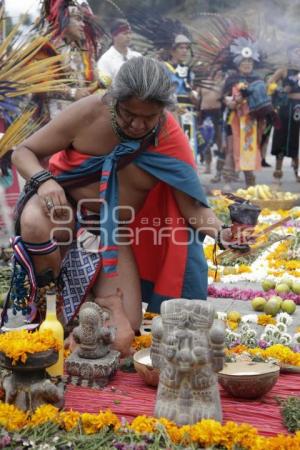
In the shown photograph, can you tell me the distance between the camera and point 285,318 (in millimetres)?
4215

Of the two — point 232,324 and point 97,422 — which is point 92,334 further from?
point 232,324

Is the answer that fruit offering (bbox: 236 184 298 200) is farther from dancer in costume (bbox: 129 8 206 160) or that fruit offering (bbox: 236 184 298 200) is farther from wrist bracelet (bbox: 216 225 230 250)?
wrist bracelet (bbox: 216 225 230 250)

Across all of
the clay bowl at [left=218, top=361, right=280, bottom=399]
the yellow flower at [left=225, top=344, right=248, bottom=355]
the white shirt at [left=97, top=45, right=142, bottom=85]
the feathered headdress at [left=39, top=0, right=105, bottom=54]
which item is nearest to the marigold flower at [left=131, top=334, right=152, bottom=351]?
the yellow flower at [left=225, top=344, right=248, bottom=355]

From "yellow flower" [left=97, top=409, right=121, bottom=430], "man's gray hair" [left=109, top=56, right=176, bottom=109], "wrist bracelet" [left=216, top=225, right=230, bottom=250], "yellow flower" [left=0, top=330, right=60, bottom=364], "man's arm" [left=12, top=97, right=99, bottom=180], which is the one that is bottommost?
"yellow flower" [left=97, top=409, right=121, bottom=430]

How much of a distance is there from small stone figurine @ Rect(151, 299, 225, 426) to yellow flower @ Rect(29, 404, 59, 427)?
37 cm

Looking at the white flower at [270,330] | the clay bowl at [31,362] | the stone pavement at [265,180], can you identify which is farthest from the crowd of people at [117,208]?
the stone pavement at [265,180]

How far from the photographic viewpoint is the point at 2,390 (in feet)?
9.13

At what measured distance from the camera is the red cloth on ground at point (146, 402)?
2.70 metres

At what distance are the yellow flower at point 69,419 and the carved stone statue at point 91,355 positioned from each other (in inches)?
15.4

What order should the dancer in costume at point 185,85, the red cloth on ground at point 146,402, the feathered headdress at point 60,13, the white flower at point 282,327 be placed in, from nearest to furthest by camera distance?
the red cloth on ground at point 146,402 < the white flower at point 282,327 < the feathered headdress at point 60,13 < the dancer in costume at point 185,85

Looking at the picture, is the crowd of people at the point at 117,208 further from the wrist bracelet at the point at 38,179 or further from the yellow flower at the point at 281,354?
the yellow flower at the point at 281,354

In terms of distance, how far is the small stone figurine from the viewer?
2.52m

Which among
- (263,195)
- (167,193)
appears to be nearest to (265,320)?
(167,193)

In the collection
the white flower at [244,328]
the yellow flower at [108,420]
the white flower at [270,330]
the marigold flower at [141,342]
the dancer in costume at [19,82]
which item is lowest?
the yellow flower at [108,420]
